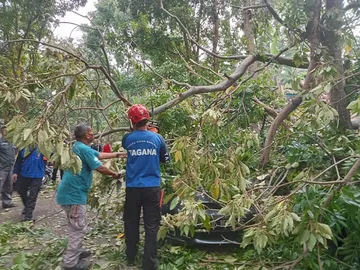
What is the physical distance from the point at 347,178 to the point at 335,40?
5.29 feet

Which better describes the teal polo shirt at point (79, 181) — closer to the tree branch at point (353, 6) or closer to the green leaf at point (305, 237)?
the green leaf at point (305, 237)

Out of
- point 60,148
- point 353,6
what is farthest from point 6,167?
point 353,6

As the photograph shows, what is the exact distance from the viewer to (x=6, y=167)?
259 inches

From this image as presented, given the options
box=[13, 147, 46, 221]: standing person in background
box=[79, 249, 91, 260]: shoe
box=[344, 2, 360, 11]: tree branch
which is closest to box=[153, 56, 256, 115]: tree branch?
box=[344, 2, 360, 11]: tree branch

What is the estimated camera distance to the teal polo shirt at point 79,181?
3736 mm

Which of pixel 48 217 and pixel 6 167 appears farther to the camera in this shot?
pixel 6 167

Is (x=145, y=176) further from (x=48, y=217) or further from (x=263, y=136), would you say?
(x=48, y=217)

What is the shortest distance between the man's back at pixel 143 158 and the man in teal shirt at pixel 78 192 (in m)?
0.25

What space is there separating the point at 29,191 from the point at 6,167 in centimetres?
110

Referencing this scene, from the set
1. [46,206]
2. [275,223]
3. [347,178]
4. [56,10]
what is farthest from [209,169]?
[56,10]

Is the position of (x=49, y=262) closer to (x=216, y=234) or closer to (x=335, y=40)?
(x=216, y=234)

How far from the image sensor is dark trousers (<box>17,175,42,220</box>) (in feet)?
18.8

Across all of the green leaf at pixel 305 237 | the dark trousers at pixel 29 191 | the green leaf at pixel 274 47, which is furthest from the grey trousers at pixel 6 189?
the green leaf at pixel 305 237

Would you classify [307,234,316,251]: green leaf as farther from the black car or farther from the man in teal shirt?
the man in teal shirt
